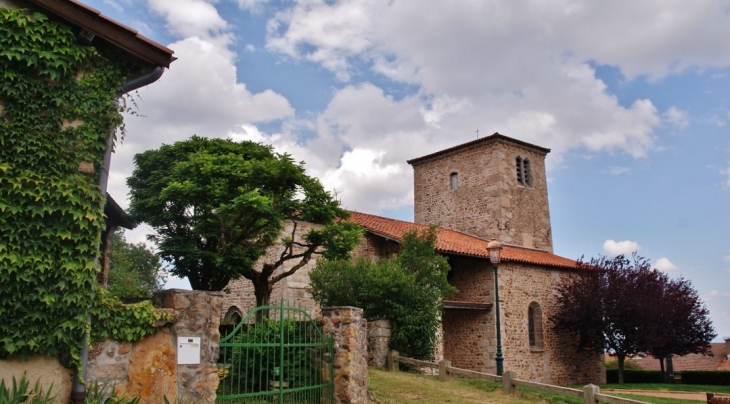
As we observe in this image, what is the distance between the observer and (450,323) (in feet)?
76.3

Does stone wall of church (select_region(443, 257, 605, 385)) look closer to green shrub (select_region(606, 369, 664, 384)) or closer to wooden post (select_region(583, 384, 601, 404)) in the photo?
green shrub (select_region(606, 369, 664, 384))

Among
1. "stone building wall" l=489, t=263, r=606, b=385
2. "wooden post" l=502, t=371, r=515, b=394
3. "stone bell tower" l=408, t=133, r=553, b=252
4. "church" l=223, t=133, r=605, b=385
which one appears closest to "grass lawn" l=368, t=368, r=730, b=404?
"wooden post" l=502, t=371, r=515, b=394

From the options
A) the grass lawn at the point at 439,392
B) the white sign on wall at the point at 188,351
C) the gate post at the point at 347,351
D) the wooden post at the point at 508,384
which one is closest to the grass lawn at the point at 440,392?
the grass lawn at the point at 439,392

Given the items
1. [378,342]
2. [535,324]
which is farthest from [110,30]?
[535,324]

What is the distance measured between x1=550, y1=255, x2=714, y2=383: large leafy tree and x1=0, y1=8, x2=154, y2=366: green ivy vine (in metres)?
20.3

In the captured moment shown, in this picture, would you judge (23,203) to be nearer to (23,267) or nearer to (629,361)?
(23,267)

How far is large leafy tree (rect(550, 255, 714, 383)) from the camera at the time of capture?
73.8ft

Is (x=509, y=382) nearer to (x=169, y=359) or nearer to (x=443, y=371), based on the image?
(x=443, y=371)

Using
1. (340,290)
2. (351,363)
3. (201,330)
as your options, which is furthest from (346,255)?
(201,330)

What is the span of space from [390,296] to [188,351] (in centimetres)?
900

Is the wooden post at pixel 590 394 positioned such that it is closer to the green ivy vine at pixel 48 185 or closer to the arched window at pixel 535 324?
the green ivy vine at pixel 48 185

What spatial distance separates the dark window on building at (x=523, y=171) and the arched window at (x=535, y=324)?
706cm

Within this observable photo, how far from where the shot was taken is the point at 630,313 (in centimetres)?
2272

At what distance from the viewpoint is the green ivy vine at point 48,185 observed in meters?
5.92
